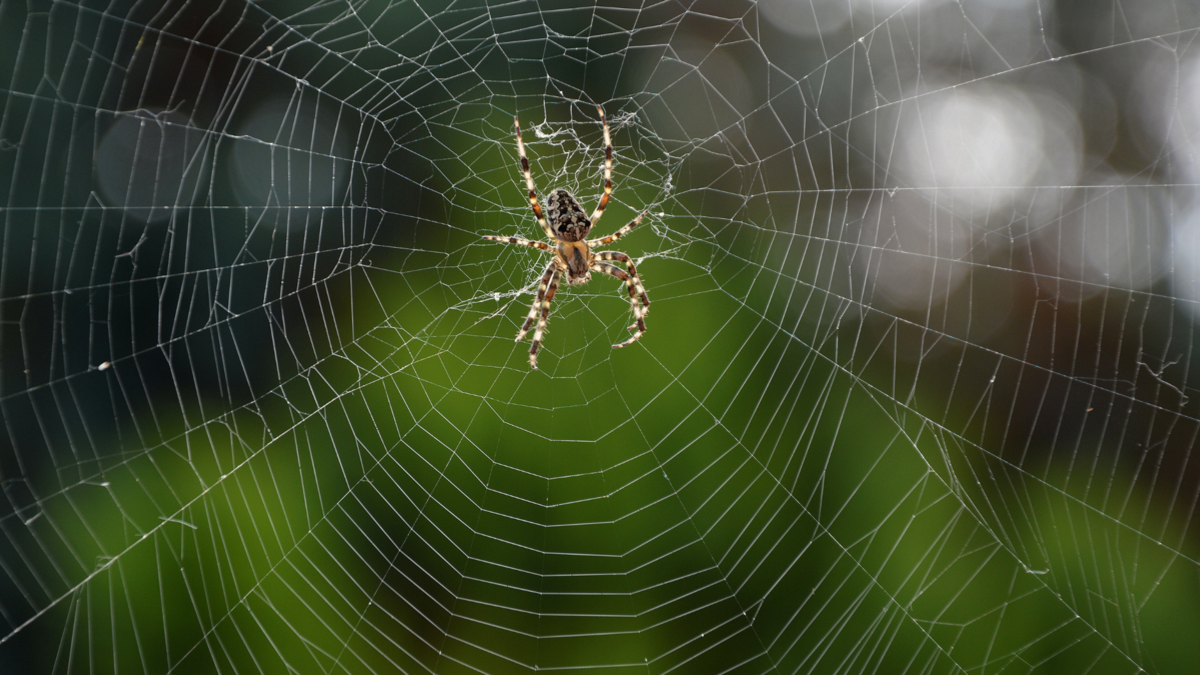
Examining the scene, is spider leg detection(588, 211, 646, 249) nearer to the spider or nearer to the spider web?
the spider

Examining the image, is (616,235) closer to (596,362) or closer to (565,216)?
(565,216)

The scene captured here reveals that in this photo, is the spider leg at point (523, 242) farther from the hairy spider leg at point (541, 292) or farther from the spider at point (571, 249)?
the hairy spider leg at point (541, 292)

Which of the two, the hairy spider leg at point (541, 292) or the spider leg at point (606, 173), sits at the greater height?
the spider leg at point (606, 173)

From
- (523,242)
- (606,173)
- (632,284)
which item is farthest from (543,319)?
(606,173)

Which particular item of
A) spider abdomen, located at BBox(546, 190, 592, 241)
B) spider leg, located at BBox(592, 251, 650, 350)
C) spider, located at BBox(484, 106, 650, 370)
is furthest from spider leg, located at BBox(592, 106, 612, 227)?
spider leg, located at BBox(592, 251, 650, 350)

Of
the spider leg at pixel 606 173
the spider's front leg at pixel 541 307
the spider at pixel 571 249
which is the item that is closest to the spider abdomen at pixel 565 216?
the spider at pixel 571 249

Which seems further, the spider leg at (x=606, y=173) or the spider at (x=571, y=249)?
the spider at (x=571, y=249)

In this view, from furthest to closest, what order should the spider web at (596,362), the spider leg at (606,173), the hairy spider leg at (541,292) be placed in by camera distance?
the hairy spider leg at (541,292) < the spider leg at (606,173) < the spider web at (596,362)

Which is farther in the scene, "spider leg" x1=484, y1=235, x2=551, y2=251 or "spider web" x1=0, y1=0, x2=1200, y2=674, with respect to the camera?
"spider leg" x1=484, y1=235, x2=551, y2=251
